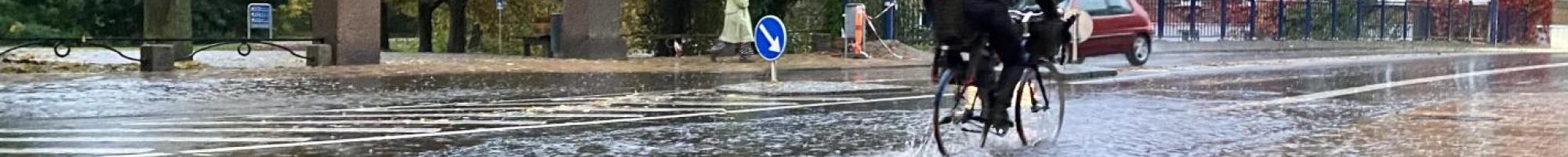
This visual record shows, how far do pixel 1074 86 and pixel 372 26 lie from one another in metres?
9.18

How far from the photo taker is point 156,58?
17.4m

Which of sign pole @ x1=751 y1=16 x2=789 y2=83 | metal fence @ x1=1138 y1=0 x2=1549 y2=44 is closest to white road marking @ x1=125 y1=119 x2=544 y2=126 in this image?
sign pole @ x1=751 y1=16 x2=789 y2=83

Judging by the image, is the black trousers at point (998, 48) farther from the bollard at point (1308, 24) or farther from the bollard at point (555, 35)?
the bollard at point (1308, 24)

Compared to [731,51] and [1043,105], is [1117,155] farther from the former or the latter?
[731,51]

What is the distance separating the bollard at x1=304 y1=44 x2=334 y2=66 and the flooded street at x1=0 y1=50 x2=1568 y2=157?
109 inches

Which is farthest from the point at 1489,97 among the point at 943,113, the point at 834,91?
the point at 943,113

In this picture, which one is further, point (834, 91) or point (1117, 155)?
point (834, 91)

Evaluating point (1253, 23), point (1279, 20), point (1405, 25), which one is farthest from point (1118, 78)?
point (1405, 25)

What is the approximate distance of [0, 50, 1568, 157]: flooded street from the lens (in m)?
7.90

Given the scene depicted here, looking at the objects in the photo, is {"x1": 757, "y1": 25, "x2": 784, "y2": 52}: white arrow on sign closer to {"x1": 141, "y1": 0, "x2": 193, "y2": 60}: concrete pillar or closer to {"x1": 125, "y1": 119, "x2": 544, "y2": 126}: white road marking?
{"x1": 125, "y1": 119, "x2": 544, "y2": 126}: white road marking

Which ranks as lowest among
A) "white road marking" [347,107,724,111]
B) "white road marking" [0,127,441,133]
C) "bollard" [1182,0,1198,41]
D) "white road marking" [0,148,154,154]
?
"white road marking" [0,148,154,154]

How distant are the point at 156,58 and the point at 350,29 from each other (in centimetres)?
273

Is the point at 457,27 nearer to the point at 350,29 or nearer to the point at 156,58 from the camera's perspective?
the point at 350,29

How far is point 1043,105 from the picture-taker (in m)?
7.85
